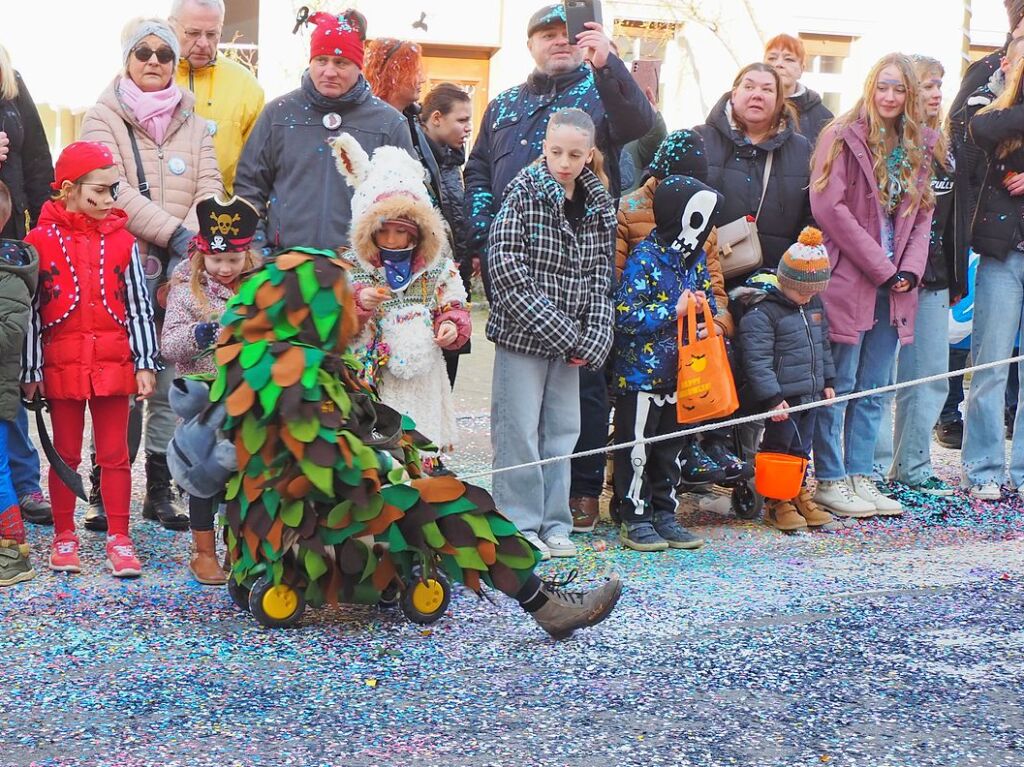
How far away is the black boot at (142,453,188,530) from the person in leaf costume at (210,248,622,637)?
1.53 m

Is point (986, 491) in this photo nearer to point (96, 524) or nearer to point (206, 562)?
point (206, 562)

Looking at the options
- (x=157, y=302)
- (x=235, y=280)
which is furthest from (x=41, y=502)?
(x=235, y=280)

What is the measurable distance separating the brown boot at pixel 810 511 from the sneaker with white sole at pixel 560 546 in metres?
1.24

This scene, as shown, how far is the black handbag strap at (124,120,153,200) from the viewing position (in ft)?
18.1

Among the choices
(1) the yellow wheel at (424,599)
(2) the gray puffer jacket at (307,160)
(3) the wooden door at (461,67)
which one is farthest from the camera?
(3) the wooden door at (461,67)

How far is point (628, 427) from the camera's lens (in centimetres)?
554

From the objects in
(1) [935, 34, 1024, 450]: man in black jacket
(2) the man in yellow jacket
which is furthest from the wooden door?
(2) the man in yellow jacket

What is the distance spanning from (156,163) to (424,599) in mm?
2428

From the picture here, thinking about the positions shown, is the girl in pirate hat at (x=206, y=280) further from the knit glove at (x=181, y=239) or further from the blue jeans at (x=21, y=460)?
the blue jeans at (x=21, y=460)

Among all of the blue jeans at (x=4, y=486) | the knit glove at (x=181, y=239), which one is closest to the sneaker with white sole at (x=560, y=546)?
the knit glove at (x=181, y=239)

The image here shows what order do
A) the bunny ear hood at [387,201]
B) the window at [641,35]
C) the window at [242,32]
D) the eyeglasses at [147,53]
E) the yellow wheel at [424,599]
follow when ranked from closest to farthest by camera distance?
the yellow wheel at [424,599] → the bunny ear hood at [387,201] → the eyeglasses at [147,53] → the window at [242,32] → the window at [641,35]

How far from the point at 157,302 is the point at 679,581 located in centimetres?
248

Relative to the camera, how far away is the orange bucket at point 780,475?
227 inches

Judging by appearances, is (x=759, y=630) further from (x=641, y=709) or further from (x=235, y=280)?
(x=235, y=280)
